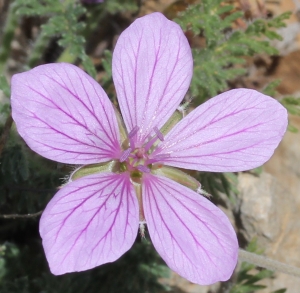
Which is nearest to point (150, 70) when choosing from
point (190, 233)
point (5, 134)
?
point (190, 233)

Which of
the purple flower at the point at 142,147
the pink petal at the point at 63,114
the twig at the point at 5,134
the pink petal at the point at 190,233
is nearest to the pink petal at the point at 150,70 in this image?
the purple flower at the point at 142,147

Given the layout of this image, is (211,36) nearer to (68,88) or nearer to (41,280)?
(68,88)

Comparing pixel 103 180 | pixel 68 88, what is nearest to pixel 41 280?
pixel 103 180

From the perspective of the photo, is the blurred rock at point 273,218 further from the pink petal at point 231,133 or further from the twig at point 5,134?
the twig at point 5,134

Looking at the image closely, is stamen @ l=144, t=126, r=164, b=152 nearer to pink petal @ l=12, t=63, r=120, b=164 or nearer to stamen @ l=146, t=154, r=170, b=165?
stamen @ l=146, t=154, r=170, b=165

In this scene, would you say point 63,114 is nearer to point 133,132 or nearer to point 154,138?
point 133,132
